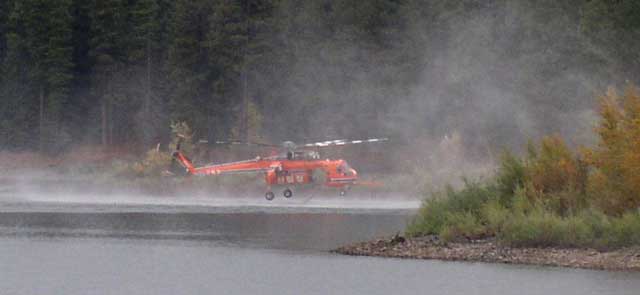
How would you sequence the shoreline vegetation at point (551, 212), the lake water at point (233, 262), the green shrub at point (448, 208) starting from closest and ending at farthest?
1. the lake water at point (233, 262)
2. the shoreline vegetation at point (551, 212)
3. the green shrub at point (448, 208)

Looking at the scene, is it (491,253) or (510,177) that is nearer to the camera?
(491,253)

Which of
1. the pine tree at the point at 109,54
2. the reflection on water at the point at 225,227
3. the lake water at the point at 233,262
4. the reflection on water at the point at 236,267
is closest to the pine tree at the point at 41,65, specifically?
the pine tree at the point at 109,54

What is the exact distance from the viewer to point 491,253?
27594mm

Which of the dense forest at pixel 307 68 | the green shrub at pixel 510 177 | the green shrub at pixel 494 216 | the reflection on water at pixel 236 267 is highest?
the dense forest at pixel 307 68

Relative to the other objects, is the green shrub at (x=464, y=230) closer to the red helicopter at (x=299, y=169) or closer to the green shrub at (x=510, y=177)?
the green shrub at (x=510, y=177)

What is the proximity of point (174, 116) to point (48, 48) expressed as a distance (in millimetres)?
8699

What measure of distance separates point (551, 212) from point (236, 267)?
7.05 meters

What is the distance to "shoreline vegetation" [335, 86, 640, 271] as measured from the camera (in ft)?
88.3

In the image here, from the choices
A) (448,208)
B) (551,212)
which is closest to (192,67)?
(448,208)

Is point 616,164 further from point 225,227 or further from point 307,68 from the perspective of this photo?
point 307,68

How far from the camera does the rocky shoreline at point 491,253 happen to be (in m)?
26.0

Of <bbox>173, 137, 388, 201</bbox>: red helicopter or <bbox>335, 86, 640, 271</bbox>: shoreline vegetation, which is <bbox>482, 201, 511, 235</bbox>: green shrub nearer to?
<bbox>335, 86, 640, 271</bbox>: shoreline vegetation

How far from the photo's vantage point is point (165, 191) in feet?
204

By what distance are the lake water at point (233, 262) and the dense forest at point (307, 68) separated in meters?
20.9
